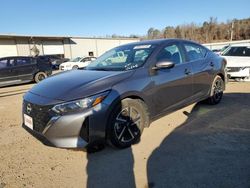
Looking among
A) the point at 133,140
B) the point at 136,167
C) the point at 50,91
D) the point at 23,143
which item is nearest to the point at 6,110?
the point at 23,143

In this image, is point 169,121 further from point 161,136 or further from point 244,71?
point 244,71

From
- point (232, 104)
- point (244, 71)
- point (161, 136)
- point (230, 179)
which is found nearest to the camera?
point (230, 179)

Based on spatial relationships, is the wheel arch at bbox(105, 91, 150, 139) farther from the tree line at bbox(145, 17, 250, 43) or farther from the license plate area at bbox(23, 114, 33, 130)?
the tree line at bbox(145, 17, 250, 43)

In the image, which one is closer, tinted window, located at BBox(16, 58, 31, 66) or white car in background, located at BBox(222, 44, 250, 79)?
white car in background, located at BBox(222, 44, 250, 79)

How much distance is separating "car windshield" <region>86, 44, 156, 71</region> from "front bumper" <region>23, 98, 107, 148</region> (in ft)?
3.56

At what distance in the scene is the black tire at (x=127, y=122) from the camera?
333cm

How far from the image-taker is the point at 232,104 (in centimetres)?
578

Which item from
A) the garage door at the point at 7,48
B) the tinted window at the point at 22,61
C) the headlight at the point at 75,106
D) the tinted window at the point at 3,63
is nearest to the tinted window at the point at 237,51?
the headlight at the point at 75,106

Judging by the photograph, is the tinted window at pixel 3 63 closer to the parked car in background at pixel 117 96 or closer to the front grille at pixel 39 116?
the parked car in background at pixel 117 96

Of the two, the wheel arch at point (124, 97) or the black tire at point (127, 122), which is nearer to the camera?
the wheel arch at point (124, 97)

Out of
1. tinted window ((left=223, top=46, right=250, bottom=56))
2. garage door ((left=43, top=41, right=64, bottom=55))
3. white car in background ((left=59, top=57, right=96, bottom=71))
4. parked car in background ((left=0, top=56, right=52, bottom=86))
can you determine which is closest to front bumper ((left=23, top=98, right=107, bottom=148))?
tinted window ((left=223, top=46, right=250, bottom=56))

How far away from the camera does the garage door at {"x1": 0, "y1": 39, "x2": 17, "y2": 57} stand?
28156mm

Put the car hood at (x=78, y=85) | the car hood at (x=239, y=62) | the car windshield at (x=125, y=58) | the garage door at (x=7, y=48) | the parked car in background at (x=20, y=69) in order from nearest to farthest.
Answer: the car hood at (x=78, y=85) < the car windshield at (x=125, y=58) < the car hood at (x=239, y=62) < the parked car in background at (x=20, y=69) < the garage door at (x=7, y=48)

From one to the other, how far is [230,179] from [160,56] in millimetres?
2242
